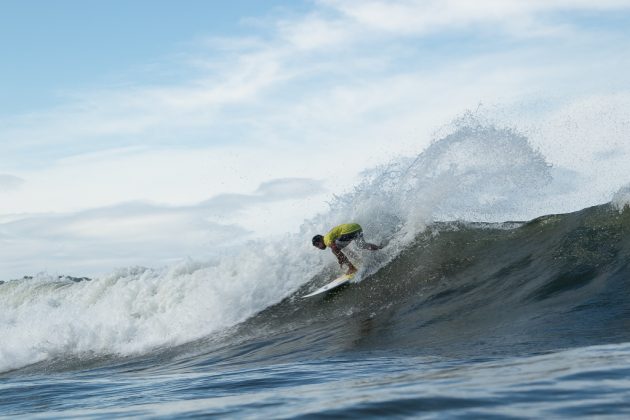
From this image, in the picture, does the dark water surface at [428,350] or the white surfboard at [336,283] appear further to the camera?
the white surfboard at [336,283]

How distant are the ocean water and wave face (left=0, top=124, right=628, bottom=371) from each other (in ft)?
0.13

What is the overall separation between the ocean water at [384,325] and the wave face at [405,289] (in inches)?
1.5

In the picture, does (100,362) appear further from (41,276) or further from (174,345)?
(41,276)

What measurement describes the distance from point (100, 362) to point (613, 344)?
9.04 metres

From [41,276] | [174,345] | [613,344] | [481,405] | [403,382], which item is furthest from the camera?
[41,276]

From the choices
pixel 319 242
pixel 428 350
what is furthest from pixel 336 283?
pixel 428 350

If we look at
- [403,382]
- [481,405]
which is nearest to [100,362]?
[403,382]

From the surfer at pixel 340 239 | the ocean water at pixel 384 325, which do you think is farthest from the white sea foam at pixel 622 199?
the surfer at pixel 340 239

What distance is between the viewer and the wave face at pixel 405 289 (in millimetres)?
9477

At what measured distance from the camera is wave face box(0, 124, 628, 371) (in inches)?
373

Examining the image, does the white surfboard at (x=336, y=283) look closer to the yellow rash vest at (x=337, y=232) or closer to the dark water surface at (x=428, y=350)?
the dark water surface at (x=428, y=350)

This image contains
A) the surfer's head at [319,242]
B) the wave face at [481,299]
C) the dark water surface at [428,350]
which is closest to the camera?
the dark water surface at [428,350]

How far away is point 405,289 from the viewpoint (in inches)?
475

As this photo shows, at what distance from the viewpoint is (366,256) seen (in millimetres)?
13688
